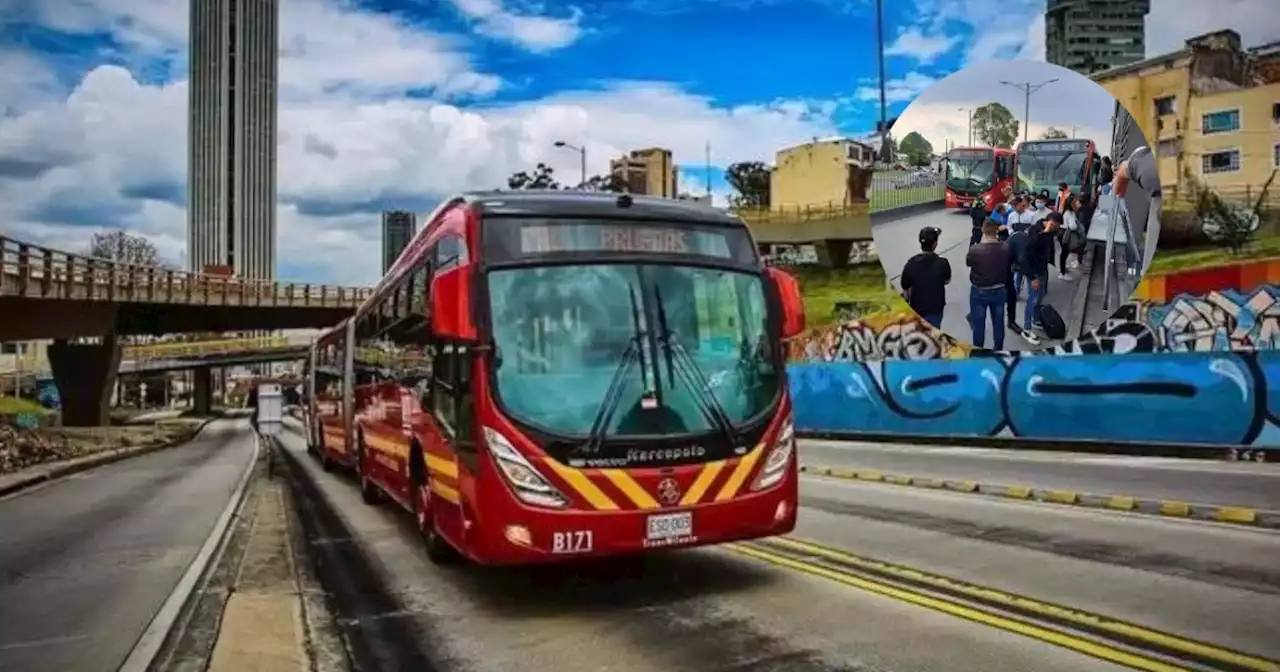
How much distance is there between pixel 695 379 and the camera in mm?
8172

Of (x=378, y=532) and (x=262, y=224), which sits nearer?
(x=378, y=532)

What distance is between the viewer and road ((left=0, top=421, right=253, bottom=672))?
7957 mm

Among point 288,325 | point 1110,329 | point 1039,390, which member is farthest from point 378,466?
point 288,325

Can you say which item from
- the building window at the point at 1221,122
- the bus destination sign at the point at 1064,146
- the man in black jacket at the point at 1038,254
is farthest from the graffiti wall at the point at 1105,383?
the building window at the point at 1221,122

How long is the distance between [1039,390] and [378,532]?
50.8ft

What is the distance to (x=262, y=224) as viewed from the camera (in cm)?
18038

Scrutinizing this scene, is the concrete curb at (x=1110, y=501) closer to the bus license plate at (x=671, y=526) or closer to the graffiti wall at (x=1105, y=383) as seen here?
the bus license plate at (x=671, y=526)

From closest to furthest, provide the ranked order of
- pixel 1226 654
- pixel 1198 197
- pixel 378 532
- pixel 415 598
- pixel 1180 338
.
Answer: pixel 1226 654 → pixel 415 598 → pixel 378 532 → pixel 1180 338 → pixel 1198 197

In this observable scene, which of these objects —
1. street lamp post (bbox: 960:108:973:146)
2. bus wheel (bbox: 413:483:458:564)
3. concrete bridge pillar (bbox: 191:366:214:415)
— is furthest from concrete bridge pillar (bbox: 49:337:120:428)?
concrete bridge pillar (bbox: 191:366:214:415)

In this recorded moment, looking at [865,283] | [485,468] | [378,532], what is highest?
[865,283]

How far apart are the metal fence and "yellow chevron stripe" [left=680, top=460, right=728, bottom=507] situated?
2015 centimetres

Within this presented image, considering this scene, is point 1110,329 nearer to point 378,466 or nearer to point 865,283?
point 865,283

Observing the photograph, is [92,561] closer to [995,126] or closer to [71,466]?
[71,466]

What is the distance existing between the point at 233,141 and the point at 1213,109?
161m
